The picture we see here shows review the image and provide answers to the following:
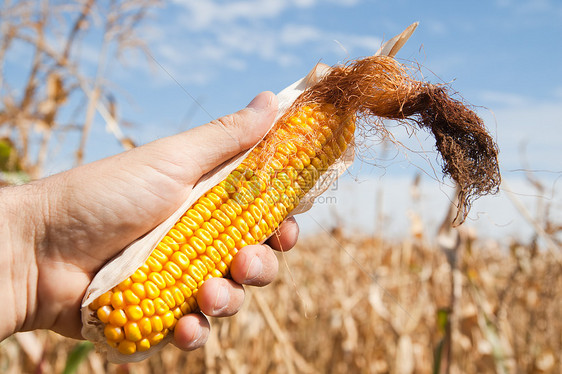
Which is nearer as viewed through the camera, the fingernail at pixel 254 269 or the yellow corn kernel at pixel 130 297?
the yellow corn kernel at pixel 130 297

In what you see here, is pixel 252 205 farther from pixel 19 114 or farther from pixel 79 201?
pixel 19 114

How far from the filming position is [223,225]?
1.67 m

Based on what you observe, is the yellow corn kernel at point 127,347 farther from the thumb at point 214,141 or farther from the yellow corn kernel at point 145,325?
the thumb at point 214,141

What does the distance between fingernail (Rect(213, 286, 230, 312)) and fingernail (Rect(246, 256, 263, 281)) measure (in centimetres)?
14

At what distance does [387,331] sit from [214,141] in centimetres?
354

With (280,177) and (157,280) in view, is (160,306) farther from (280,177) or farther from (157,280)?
(280,177)

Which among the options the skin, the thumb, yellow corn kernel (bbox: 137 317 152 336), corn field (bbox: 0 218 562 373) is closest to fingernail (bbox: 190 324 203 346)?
the skin

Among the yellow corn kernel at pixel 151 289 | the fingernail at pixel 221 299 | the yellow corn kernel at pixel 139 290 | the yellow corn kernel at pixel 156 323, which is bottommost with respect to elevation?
the yellow corn kernel at pixel 156 323

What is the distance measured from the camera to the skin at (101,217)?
1.66 m

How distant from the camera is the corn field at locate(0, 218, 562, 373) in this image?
3.17m

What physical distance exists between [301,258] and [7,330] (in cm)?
578

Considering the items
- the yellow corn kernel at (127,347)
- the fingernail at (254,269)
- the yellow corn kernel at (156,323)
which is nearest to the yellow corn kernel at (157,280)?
the yellow corn kernel at (156,323)

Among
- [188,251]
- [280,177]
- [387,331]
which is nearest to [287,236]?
[280,177]

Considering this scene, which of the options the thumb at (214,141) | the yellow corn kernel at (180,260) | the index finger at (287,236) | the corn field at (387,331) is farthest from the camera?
the corn field at (387,331)
